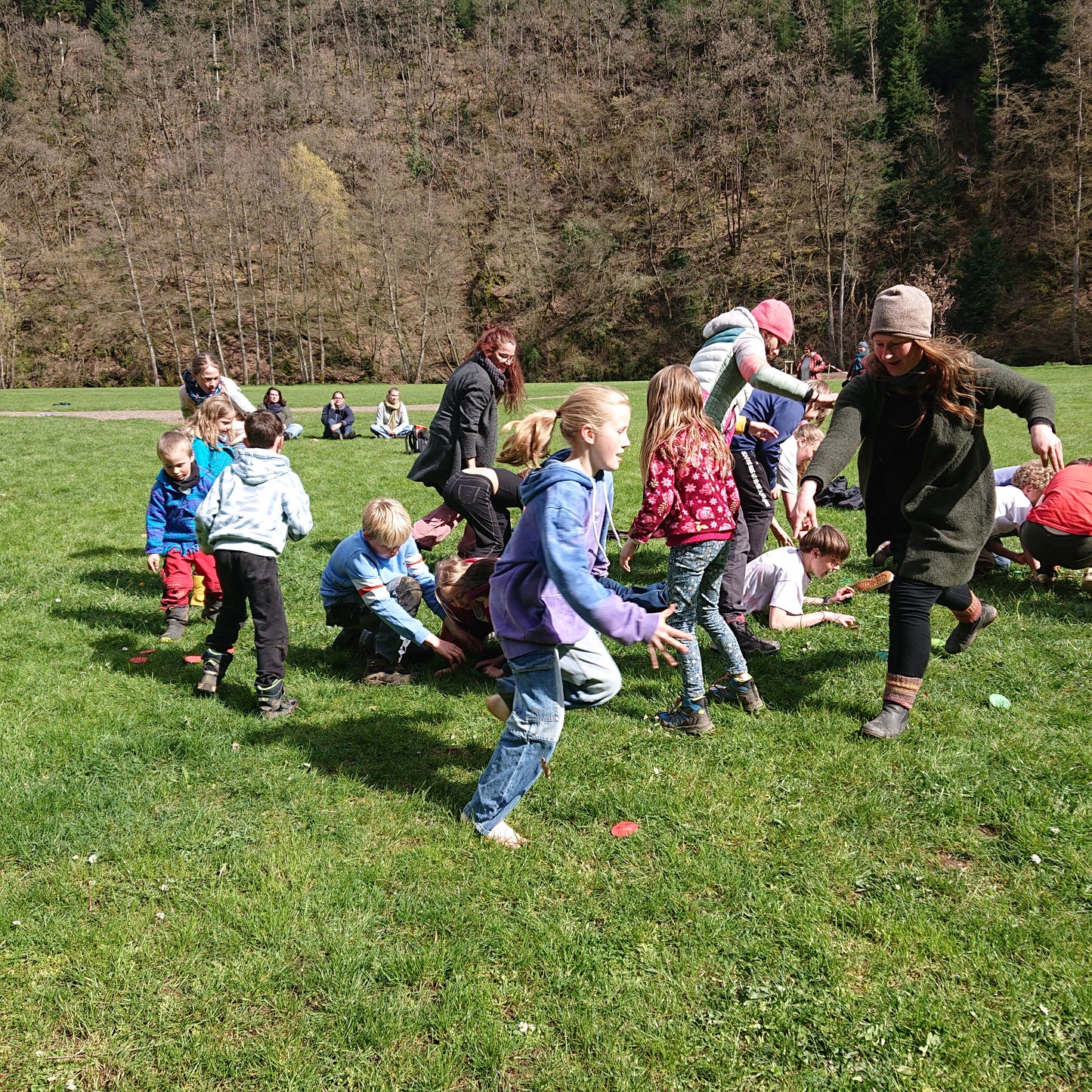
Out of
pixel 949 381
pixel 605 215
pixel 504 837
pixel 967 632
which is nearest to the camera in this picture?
pixel 504 837

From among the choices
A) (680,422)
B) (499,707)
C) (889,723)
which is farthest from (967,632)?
(499,707)

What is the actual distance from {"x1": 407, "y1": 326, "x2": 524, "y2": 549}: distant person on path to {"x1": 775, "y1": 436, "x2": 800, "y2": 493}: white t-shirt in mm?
2312

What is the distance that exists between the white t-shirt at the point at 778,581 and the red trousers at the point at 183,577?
4.32 metres

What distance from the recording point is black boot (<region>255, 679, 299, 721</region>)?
495 cm

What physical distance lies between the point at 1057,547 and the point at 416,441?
12.7 m

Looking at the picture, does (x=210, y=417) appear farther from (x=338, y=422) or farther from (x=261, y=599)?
(x=338, y=422)

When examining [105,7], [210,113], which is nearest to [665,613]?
[210,113]

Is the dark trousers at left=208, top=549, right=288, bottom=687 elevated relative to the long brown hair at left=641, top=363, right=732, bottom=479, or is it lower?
lower

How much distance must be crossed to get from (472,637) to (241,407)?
11.4 ft

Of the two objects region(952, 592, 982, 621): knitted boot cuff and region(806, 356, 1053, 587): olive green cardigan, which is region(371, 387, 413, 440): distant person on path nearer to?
region(952, 592, 982, 621): knitted boot cuff

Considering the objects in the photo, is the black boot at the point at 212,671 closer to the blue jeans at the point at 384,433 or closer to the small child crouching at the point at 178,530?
the small child crouching at the point at 178,530

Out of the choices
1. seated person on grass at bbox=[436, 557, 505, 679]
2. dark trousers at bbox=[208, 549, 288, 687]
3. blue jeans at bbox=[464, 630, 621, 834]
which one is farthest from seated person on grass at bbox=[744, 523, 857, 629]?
dark trousers at bbox=[208, 549, 288, 687]

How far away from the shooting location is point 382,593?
5.36 metres

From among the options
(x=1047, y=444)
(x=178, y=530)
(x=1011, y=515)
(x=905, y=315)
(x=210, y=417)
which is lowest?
(x=1011, y=515)
